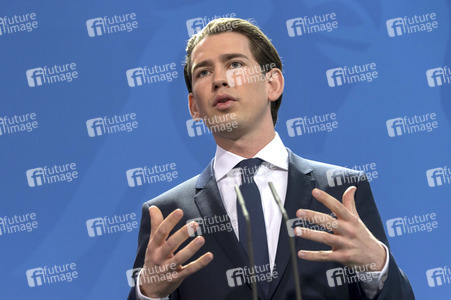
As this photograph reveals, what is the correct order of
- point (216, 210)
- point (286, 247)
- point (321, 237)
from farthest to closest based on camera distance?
point (216, 210)
point (286, 247)
point (321, 237)

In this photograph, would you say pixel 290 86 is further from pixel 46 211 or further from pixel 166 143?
pixel 46 211

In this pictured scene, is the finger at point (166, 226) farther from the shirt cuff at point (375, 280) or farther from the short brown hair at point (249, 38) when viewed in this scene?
the short brown hair at point (249, 38)

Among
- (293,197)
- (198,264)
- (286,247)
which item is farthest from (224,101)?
(198,264)

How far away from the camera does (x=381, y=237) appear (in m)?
1.84

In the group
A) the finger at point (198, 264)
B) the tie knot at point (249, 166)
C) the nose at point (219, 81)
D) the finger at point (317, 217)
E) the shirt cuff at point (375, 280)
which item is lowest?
the shirt cuff at point (375, 280)

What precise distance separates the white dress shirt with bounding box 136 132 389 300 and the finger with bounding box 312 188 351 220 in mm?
368

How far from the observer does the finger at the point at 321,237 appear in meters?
1.50

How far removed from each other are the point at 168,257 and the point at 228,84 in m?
0.68

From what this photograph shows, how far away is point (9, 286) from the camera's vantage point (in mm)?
3309

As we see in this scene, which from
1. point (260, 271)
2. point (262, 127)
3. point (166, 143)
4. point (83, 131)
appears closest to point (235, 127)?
point (262, 127)

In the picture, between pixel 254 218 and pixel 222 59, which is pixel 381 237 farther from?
pixel 222 59

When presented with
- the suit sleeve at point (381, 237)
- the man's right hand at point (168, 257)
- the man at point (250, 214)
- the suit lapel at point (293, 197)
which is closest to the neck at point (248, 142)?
the man at point (250, 214)

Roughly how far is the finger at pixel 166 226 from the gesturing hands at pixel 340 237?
323 millimetres

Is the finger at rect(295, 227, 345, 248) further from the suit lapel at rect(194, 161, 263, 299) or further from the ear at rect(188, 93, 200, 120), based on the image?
the ear at rect(188, 93, 200, 120)
